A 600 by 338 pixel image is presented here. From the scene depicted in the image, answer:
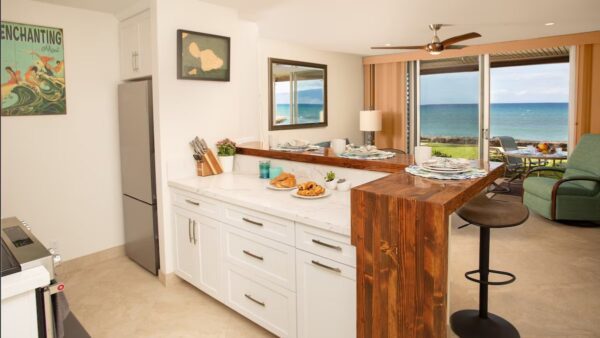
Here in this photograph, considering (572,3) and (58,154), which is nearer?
(58,154)

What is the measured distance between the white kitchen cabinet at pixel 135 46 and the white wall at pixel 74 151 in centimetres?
12

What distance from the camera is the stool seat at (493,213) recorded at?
2.11m

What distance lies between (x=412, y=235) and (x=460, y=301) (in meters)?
1.69

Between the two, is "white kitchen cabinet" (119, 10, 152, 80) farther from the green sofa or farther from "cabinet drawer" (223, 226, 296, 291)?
the green sofa

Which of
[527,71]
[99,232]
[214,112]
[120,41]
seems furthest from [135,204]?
[527,71]

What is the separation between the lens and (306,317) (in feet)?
6.98

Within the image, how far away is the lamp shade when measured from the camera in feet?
22.8

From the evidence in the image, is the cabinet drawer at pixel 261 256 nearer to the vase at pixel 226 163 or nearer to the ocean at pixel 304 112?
the vase at pixel 226 163

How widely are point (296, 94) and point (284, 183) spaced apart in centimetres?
347

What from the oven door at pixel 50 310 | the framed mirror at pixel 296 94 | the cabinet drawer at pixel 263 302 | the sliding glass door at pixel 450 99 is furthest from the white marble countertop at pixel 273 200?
the sliding glass door at pixel 450 99

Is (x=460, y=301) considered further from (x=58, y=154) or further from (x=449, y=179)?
(x=58, y=154)

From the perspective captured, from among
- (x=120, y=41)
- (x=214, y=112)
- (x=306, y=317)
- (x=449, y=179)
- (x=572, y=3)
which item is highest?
(x=572, y=3)

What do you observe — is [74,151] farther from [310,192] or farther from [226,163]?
[310,192]

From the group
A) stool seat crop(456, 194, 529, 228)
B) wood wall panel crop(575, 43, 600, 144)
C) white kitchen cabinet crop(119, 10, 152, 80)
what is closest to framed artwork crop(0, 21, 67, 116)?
white kitchen cabinet crop(119, 10, 152, 80)
